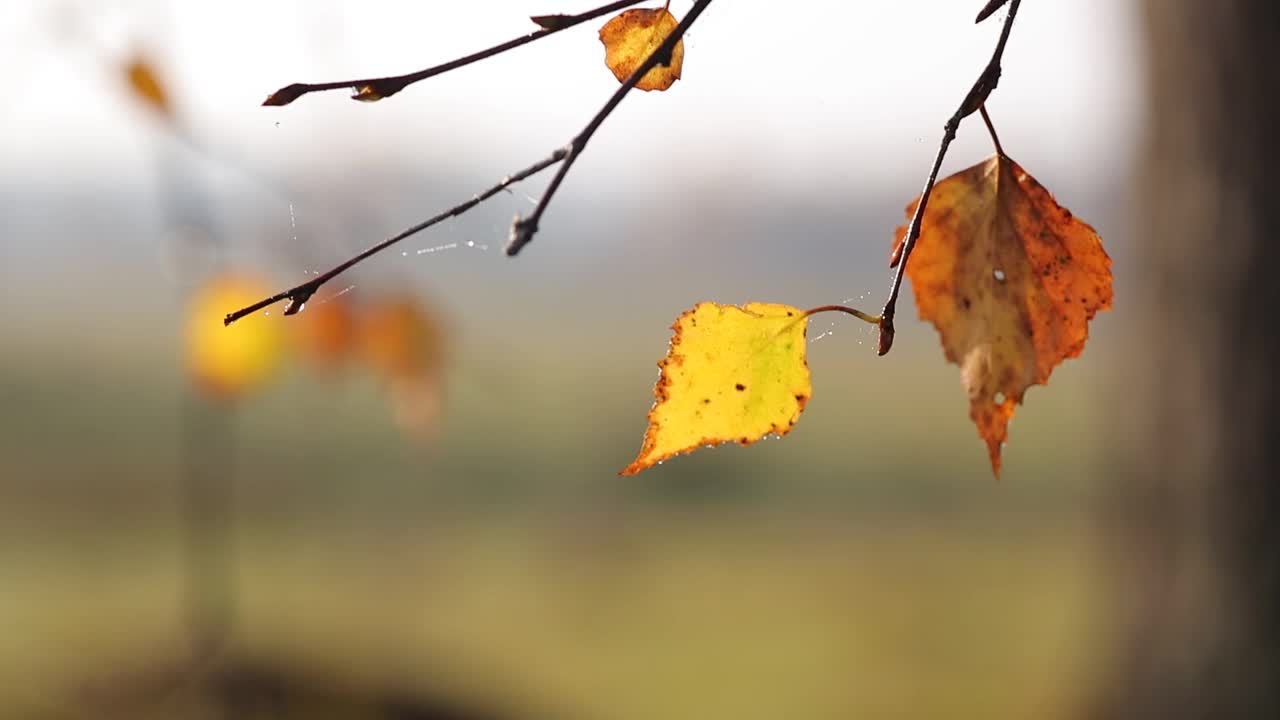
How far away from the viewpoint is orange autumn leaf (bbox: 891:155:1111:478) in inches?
18.3

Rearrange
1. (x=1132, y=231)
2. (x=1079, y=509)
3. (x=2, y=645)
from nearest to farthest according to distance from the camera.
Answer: (x=1132, y=231), (x=2, y=645), (x=1079, y=509)

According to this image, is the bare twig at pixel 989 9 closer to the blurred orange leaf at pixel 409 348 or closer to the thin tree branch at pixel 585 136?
the thin tree branch at pixel 585 136

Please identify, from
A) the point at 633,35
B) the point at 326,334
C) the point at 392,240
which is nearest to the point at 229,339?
the point at 326,334

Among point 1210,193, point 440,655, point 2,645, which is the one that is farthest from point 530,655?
point 1210,193

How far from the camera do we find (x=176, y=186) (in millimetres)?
1643

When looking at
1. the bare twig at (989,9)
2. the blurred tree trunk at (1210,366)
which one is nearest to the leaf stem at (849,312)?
the bare twig at (989,9)

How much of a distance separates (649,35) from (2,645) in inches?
124

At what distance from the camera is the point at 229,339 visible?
1.73 m

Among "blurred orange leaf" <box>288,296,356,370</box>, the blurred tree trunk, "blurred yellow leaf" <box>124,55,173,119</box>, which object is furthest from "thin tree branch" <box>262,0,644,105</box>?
the blurred tree trunk

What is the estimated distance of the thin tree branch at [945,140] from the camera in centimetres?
38

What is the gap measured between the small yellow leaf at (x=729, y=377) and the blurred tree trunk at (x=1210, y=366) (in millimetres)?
1522

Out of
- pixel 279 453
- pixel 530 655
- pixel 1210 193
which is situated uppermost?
pixel 1210 193

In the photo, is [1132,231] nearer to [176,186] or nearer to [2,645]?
[176,186]

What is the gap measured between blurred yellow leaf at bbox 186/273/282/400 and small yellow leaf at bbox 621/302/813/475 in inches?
49.4
